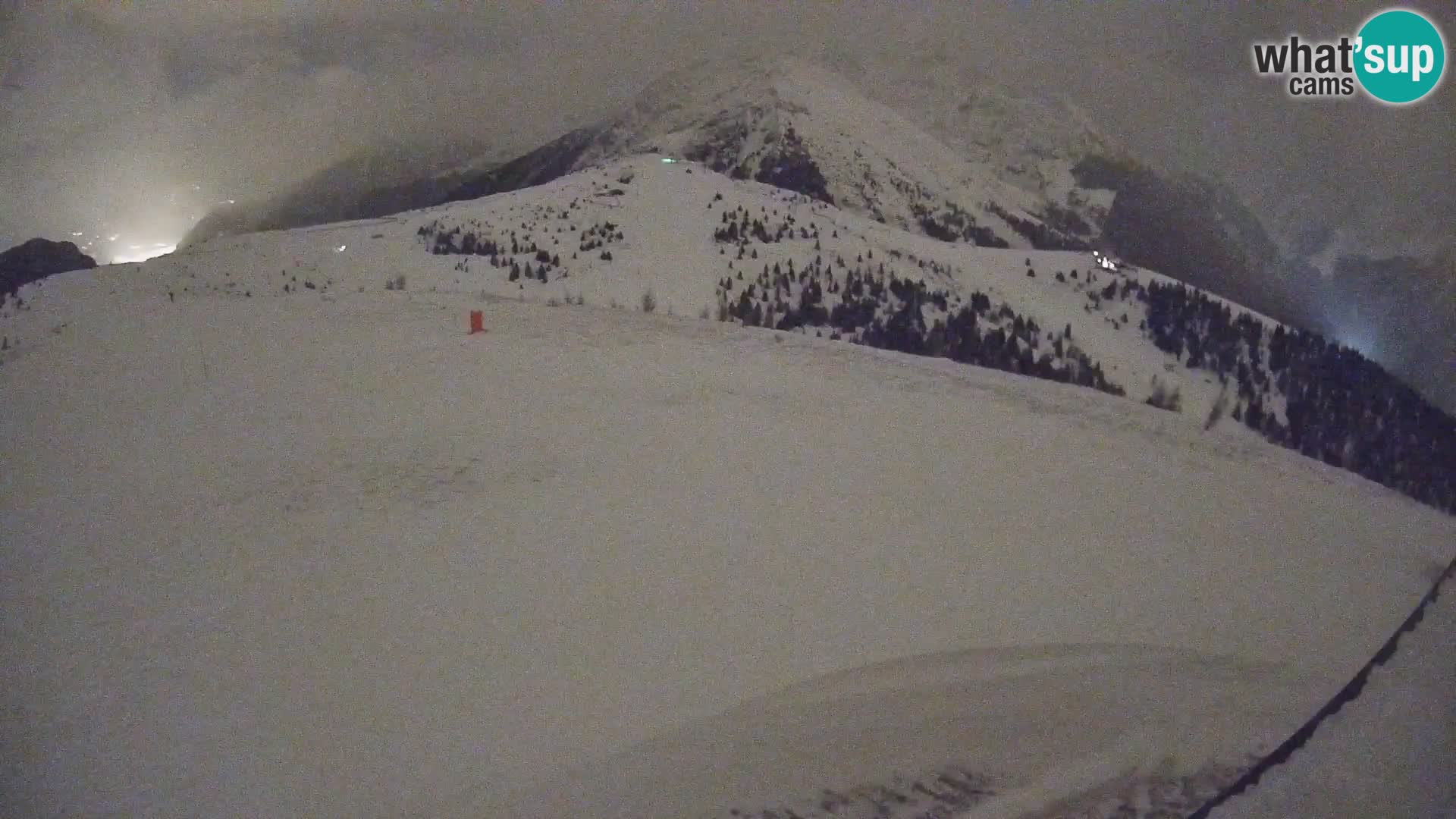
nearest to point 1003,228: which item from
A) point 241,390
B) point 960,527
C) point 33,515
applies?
point 960,527

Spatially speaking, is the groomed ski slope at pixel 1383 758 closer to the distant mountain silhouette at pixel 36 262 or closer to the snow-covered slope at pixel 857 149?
the snow-covered slope at pixel 857 149

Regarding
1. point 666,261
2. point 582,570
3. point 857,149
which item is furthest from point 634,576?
point 857,149

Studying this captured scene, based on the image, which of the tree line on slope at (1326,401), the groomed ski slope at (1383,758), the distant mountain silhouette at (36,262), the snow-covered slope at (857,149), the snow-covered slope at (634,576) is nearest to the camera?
the groomed ski slope at (1383,758)

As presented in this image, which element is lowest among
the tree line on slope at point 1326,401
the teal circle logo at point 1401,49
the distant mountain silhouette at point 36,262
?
the tree line on slope at point 1326,401

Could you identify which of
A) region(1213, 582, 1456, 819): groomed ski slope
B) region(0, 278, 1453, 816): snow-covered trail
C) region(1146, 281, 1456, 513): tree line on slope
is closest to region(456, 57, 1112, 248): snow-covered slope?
region(1146, 281, 1456, 513): tree line on slope

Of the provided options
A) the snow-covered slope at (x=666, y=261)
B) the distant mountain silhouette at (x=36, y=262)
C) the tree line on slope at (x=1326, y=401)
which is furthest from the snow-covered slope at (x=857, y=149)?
the distant mountain silhouette at (x=36, y=262)

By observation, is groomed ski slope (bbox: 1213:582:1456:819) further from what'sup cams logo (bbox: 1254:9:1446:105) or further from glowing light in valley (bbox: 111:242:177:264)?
glowing light in valley (bbox: 111:242:177:264)
